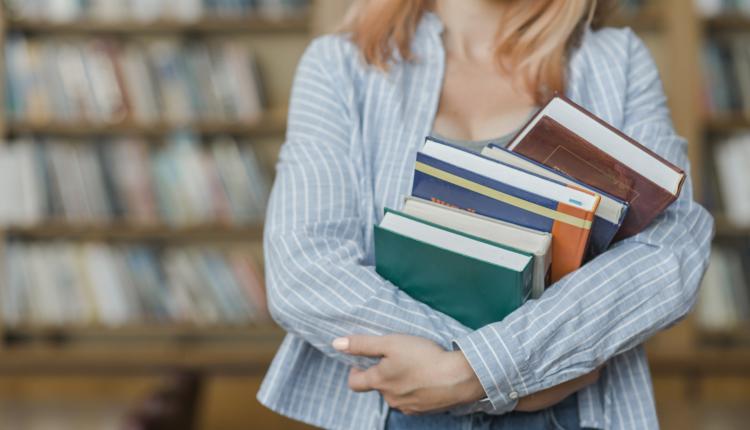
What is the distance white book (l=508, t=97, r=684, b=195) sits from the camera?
3.76 ft

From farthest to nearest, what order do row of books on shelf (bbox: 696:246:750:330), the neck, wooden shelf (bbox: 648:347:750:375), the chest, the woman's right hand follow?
row of books on shelf (bbox: 696:246:750:330), wooden shelf (bbox: 648:347:750:375), the neck, the chest, the woman's right hand

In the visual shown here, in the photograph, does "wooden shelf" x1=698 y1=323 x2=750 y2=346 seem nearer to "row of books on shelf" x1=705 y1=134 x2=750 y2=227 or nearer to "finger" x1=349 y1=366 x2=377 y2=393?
"row of books on shelf" x1=705 y1=134 x2=750 y2=227

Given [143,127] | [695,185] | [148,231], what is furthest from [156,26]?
[695,185]

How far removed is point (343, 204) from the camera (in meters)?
1.30

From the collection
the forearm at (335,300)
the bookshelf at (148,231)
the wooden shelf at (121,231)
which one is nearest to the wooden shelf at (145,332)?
the bookshelf at (148,231)

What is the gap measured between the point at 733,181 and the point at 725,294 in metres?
0.47

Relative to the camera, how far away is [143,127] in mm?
3824

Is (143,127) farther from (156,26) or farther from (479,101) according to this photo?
(479,101)

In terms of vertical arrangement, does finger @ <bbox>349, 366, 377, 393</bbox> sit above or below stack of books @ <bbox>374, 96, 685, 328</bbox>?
below

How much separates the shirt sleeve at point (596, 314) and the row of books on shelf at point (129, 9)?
2904 millimetres

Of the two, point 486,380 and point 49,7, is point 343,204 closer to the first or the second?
point 486,380

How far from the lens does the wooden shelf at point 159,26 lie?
3.84 meters

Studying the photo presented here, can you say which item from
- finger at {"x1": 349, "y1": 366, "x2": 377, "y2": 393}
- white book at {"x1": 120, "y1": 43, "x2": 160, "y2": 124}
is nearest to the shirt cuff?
finger at {"x1": 349, "y1": 366, "x2": 377, "y2": 393}

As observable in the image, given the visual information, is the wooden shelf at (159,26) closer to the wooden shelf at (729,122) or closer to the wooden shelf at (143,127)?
the wooden shelf at (143,127)
